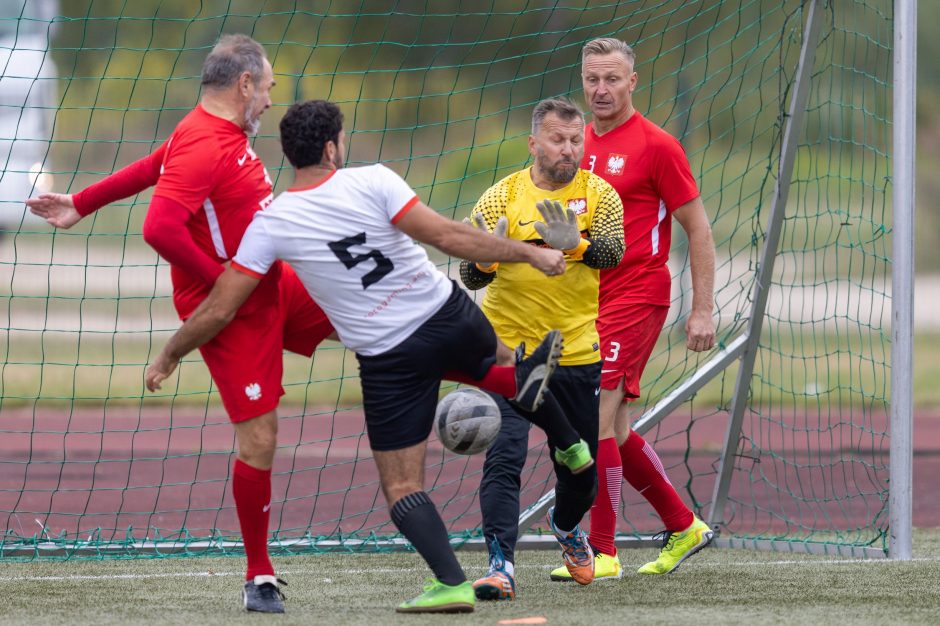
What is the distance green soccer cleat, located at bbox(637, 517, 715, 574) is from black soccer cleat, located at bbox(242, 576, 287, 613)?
192 centimetres

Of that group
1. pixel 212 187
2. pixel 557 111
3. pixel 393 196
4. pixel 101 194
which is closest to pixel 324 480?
pixel 101 194

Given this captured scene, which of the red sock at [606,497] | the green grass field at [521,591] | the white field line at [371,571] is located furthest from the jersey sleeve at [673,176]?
the white field line at [371,571]

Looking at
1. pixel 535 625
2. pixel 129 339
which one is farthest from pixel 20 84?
pixel 535 625

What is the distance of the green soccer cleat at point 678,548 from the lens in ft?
20.3

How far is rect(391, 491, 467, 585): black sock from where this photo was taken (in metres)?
4.79

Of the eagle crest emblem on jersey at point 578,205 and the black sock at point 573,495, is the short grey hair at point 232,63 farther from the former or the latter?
the black sock at point 573,495

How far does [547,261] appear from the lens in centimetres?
482

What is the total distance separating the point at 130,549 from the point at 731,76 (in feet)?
14.6

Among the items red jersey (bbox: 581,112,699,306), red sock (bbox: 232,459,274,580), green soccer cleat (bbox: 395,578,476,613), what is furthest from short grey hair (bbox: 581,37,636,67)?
green soccer cleat (bbox: 395,578,476,613)

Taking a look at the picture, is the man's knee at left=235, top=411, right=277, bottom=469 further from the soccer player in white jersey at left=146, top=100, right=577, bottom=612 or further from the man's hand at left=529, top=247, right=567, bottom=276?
the man's hand at left=529, top=247, right=567, bottom=276

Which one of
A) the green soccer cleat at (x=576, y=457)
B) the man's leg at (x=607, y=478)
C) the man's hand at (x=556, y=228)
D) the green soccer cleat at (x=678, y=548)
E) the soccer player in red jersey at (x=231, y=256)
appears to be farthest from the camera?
the green soccer cleat at (x=678, y=548)

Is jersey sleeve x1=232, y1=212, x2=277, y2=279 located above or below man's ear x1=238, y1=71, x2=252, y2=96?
below

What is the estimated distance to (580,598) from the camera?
5367mm

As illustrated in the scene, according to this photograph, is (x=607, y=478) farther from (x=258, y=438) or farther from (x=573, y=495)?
(x=258, y=438)
